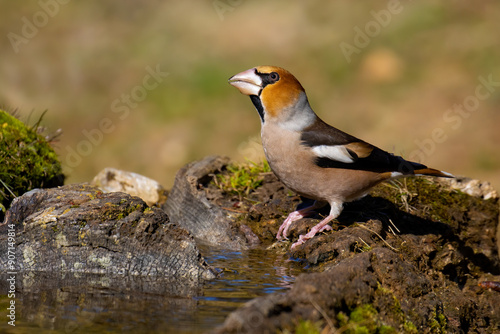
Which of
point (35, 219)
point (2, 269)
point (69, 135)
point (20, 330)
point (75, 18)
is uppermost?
point (75, 18)

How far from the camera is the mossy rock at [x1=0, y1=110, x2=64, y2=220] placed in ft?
19.8

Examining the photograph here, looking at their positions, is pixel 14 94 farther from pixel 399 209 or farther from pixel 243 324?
pixel 243 324

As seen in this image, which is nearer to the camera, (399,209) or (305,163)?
(305,163)

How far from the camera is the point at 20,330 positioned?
3.42 m

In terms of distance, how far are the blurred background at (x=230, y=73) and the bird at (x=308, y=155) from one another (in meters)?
5.54

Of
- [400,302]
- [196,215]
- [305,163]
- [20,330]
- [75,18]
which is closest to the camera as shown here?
[20,330]

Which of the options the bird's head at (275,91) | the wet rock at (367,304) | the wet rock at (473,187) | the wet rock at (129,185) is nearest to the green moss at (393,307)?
the wet rock at (367,304)

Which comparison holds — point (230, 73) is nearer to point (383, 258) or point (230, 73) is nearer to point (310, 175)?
point (310, 175)

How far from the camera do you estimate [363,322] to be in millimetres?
3477

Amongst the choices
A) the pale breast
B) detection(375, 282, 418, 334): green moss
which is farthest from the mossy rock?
detection(375, 282, 418, 334): green moss

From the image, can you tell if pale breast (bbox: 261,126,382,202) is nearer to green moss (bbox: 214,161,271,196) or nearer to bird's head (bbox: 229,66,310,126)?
bird's head (bbox: 229,66,310,126)

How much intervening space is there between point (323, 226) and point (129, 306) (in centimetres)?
231

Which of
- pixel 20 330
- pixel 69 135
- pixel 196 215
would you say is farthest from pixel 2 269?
pixel 69 135

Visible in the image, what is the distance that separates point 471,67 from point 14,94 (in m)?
9.63
